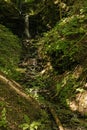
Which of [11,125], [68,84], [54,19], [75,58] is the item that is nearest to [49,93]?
[68,84]

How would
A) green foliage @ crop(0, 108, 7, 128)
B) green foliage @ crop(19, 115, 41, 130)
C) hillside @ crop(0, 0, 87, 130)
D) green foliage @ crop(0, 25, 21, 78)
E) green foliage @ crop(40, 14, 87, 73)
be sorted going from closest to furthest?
green foliage @ crop(0, 108, 7, 128)
green foliage @ crop(19, 115, 41, 130)
hillside @ crop(0, 0, 87, 130)
green foliage @ crop(40, 14, 87, 73)
green foliage @ crop(0, 25, 21, 78)

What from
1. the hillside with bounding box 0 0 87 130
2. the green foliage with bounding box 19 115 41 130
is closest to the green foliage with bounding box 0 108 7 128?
the hillside with bounding box 0 0 87 130

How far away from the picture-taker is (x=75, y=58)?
7477 mm

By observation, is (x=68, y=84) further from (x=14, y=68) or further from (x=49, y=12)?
(x=49, y=12)

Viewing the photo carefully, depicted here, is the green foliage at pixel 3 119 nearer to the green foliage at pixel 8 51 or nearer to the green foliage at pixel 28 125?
the green foliage at pixel 28 125

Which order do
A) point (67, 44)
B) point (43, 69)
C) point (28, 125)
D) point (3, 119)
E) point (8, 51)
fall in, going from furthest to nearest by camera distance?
point (8, 51), point (43, 69), point (67, 44), point (28, 125), point (3, 119)

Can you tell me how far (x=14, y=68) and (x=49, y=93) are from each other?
6.23 feet

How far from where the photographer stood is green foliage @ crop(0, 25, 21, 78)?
8.39m

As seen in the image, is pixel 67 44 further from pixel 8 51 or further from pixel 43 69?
pixel 8 51

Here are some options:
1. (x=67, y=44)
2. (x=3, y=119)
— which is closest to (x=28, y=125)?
(x=3, y=119)

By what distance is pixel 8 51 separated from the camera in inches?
398

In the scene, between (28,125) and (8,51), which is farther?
(8,51)

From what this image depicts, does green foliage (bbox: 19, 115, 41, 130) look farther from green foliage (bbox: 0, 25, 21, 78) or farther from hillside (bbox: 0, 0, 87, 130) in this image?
green foliage (bbox: 0, 25, 21, 78)

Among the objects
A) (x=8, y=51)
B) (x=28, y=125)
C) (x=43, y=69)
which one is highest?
(x=8, y=51)
